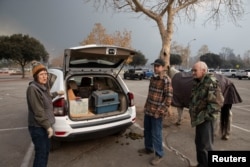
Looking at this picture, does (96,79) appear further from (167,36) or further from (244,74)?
(244,74)

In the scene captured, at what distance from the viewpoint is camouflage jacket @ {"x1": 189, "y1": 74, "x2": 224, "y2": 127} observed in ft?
10.7

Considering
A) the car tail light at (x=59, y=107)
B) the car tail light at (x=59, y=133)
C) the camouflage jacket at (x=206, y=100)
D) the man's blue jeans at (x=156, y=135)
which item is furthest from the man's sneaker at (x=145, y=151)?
the car tail light at (x=59, y=107)

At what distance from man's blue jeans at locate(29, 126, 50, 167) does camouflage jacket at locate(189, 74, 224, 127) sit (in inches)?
87.4

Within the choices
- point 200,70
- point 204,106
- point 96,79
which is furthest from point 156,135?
point 96,79

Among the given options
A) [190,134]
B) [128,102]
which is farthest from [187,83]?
[128,102]

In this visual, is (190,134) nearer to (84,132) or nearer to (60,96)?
(84,132)

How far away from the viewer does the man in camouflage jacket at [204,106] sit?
326 centimetres

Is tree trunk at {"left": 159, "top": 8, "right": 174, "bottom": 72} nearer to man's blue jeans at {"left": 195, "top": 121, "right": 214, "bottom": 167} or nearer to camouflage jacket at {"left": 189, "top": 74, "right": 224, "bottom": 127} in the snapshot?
camouflage jacket at {"left": 189, "top": 74, "right": 224, "bottom": 127}

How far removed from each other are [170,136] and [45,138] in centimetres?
323

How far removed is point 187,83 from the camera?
5.70 metres

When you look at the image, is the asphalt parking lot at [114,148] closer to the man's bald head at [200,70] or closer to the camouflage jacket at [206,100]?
the camouflage jacket at [206,100]

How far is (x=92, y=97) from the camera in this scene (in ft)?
16.8

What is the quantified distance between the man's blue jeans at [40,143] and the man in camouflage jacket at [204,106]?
7.27 feet

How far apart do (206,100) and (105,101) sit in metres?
2.25
